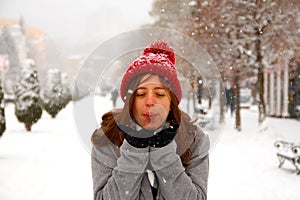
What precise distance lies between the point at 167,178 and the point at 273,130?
13.1 meters

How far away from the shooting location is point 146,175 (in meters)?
1.61

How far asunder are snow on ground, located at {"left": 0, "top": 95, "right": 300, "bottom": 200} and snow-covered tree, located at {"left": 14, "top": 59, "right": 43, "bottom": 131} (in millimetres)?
1217

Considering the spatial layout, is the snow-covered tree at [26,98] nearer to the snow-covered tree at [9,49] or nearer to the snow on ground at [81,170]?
the snow on ground at [81,170]

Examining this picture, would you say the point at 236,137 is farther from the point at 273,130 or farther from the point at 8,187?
the point at 8,187

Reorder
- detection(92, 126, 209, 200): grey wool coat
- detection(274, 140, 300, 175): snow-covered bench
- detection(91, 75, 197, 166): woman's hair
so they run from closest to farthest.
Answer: detection(91, 75, 197, 166): woman's hair
detection(92, 126, 209, 200): grey wool coat
detection(274, 140, 300, 175): snow-covered bench

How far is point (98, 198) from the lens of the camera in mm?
1544

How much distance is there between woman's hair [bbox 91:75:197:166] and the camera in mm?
1284

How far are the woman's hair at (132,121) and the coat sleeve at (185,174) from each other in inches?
1.7

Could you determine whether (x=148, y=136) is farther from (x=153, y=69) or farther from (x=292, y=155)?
(x=292, y=155)

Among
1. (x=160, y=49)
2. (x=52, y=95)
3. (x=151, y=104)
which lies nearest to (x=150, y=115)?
(x=151, y=104)

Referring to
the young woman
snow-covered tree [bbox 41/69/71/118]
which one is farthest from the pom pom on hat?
snow-covered tree [bbox 41/69/71/118]

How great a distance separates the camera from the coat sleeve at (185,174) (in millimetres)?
1486

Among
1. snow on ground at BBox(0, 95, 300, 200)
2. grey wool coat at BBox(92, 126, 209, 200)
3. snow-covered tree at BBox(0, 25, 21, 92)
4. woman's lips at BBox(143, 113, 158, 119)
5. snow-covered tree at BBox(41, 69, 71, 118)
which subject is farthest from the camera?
snow-covered tree at BBox(0, 25, 21, 92)

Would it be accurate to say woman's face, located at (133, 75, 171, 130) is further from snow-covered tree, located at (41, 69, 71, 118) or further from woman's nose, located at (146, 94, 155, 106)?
snow-covered tree, located at (41, 69, 71, 118)
